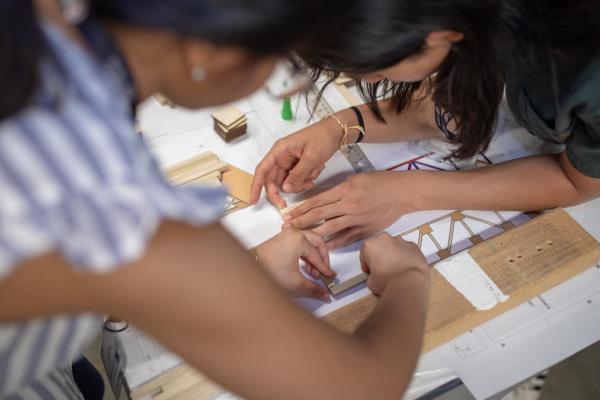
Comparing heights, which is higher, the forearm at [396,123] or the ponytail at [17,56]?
the ponytail at [17,56]

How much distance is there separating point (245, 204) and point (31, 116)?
0.83 m

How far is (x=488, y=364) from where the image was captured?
1047 mm

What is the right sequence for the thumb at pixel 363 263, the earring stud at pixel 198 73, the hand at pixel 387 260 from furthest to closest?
the thumb at pixel 363 263 < the hand at pixel 387 260 < the earring stud at pixel 198 73

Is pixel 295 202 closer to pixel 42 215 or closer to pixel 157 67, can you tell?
pixel 157 67

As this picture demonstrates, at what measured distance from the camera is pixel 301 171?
1.26 metres

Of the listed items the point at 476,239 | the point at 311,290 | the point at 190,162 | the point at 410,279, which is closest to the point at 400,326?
the point at 410,279

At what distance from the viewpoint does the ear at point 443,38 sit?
0.87 metres

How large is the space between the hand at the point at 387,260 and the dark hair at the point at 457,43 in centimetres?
33

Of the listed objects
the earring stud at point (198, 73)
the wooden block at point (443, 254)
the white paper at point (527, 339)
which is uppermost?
the earring stud at point (198, 73)

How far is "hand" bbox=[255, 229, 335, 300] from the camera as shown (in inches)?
41.3

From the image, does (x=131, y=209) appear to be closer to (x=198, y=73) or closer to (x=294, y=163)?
(x=198, y=73)

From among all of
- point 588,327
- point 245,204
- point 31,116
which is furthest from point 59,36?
point 588,327

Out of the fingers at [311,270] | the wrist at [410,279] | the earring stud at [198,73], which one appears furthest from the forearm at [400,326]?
the earring stud at [198,73]

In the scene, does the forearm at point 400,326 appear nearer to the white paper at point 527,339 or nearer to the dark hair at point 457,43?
the white paper at point 527,339
